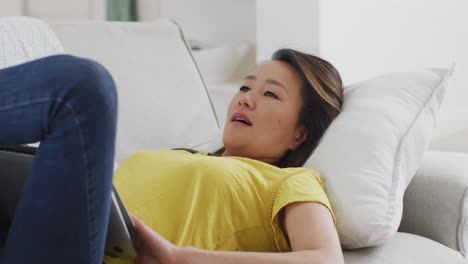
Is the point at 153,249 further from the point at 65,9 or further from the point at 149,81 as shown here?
the point at 65,9

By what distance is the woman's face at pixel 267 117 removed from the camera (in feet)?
4.63

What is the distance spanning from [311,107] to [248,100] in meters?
0.14

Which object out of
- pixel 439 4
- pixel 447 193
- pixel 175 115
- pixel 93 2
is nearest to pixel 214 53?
pixel 93 2

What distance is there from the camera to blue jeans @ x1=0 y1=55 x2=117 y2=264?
741 millimetres

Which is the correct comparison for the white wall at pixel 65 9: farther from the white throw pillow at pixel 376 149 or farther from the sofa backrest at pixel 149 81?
the white throw pillow at pixel 376 149

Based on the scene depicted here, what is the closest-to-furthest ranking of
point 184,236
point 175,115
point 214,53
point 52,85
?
point 52,85 < point 184,236 < point 175,115 < point 214,53

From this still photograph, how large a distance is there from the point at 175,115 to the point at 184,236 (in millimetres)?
608

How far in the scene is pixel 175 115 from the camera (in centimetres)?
171

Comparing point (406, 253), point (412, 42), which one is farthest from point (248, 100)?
point (412, 42)

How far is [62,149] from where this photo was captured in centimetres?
75

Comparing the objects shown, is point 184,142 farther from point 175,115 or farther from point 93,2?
point 93,2

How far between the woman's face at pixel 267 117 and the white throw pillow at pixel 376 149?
0.09 m

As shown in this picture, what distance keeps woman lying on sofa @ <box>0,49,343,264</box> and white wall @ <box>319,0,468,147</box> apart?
115 cm

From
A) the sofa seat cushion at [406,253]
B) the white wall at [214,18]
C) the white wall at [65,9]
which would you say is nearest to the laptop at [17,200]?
the sofa seat cushion at [406,253]
